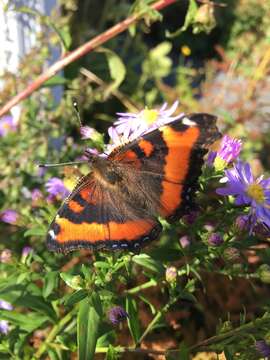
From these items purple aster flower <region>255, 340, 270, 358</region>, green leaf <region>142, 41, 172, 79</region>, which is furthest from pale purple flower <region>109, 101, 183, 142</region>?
green leaf <region>142, 41, 172, 79</region>

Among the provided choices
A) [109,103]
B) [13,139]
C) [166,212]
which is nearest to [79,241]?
[166,212]

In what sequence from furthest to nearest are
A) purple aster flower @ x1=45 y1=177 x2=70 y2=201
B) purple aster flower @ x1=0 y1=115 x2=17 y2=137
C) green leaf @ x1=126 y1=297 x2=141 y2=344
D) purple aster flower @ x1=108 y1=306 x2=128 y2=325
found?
1. purple aster flower @ x1=0 y1=115 x2=17 y2=137
2. purple aster flower @ x1=45 y1=177 x2=70 y2=201
3. green leaf @ x1=126 y1=297 x2=141 y2=344
4. purple aster flower @ x1=108 y1=306 x2=128 y2=325

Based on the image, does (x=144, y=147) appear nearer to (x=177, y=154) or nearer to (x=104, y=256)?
(x=177, y=154)

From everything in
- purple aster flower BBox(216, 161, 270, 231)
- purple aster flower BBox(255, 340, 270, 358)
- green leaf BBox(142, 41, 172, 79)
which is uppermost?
green leaf BBox(142, 41, 172, 79)

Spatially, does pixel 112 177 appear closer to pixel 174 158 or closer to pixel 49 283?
pixel 174 158

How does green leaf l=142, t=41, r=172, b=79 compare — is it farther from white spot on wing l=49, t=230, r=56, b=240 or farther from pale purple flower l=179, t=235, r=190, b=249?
white spot on wing l=49, t=230, r=56, b=240

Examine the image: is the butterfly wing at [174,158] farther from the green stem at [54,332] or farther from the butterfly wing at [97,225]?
the green stem at [54,332]

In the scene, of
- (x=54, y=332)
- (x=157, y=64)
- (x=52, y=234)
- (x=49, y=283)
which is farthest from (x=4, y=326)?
(x=157, y=64)
